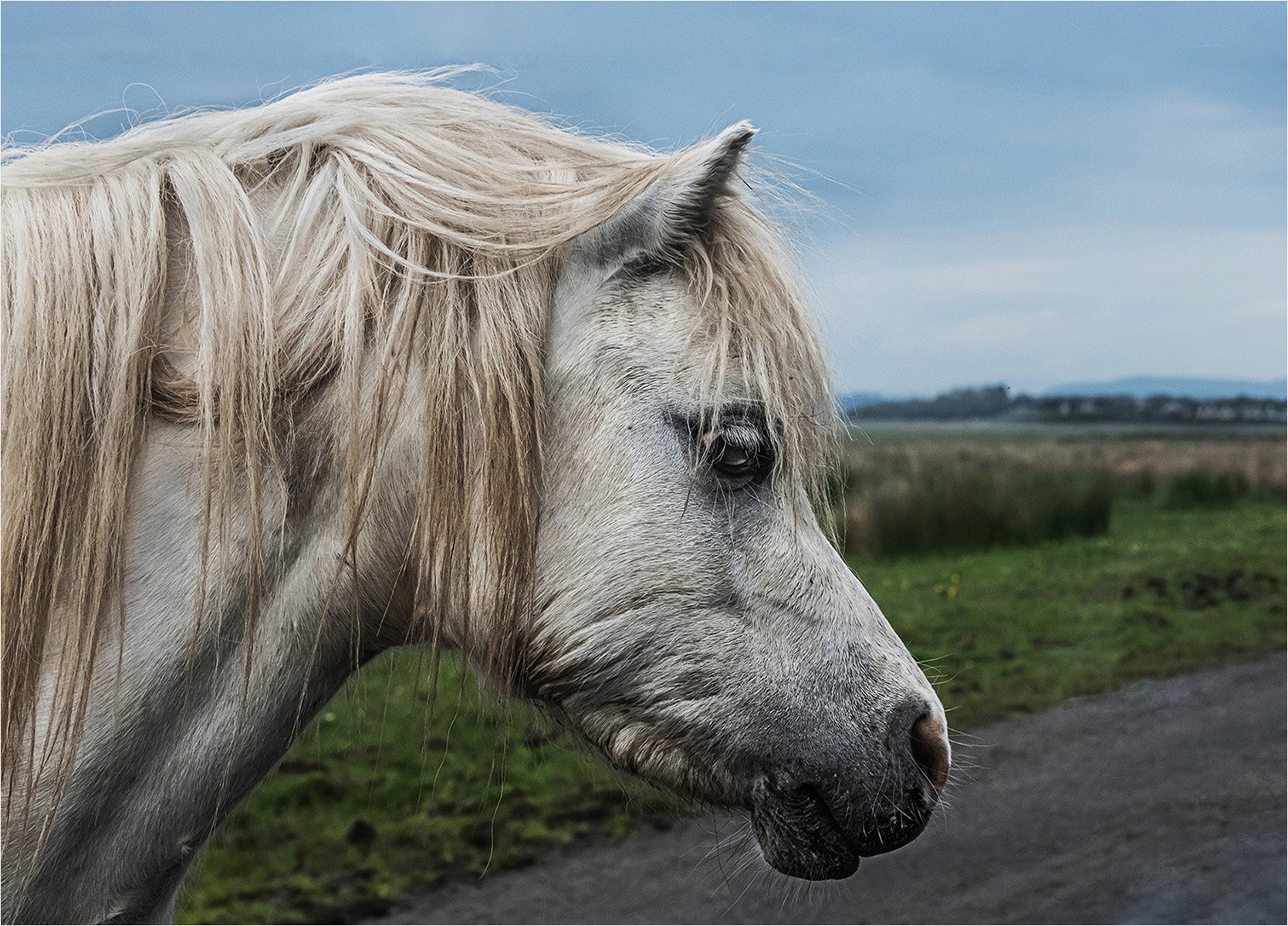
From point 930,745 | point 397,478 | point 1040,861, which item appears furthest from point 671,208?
point 1040,861

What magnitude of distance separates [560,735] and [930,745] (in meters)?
0.71

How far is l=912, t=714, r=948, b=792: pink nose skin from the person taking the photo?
5.52ft

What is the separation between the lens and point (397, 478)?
4.92 ft

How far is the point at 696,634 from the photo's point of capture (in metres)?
1.58

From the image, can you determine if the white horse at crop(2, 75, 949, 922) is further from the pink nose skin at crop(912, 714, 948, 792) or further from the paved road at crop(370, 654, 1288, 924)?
the paved road at crop(370, 654, 1288, 924)

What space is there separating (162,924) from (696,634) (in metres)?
1.00

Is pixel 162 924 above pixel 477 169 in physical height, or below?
below

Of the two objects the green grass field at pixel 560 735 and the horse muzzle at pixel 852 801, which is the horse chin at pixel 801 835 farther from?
the green grass field at pixel 560 735

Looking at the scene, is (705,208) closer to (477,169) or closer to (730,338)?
(730,338)

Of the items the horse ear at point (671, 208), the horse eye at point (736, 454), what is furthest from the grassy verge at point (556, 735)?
the horse ear at point (671, 208)

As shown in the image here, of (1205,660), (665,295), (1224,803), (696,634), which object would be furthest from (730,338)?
(1205,660)

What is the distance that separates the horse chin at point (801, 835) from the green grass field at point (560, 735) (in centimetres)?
21

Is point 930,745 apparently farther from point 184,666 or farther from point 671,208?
point 184,666

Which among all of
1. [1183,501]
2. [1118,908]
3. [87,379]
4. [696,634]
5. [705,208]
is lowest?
[1118,908]
